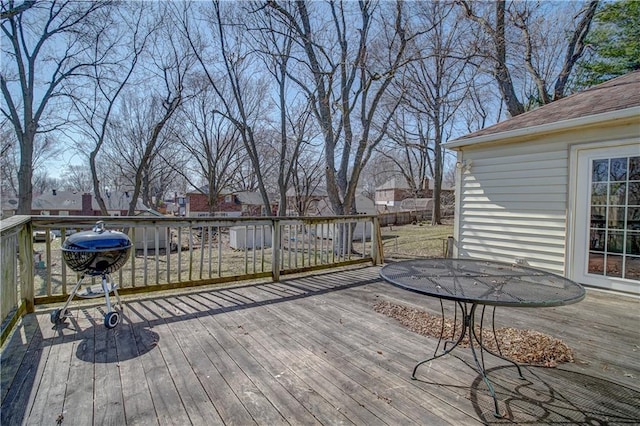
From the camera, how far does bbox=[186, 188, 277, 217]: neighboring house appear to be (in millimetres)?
29188

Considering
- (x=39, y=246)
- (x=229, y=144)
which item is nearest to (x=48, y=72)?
(x=229, y=144)

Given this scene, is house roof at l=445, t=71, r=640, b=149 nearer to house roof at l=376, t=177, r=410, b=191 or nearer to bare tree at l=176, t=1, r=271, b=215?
bare tree at l=176, t=1, r=271, b=215

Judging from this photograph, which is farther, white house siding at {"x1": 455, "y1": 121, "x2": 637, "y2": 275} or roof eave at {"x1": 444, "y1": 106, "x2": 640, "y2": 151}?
white house siding at {"x1": 455, "y1": 121, "x2": 637, "y2": 275}

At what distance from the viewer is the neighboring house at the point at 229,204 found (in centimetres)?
2919

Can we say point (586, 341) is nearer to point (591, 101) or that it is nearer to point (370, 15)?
point (591, 101)

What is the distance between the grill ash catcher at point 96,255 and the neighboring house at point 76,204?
30.1 m

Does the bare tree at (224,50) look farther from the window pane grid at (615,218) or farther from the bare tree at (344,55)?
the window pane grid at (615,218)

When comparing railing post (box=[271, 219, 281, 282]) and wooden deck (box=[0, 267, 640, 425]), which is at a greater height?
railing post (box=[271, 219, 281, 282])

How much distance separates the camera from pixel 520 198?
5055 millimetres

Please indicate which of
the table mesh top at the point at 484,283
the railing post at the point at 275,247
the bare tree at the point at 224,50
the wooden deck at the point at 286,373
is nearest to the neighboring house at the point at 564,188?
the wooden deck at the point at 286,373

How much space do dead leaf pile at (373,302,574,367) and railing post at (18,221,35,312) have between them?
3407 mm

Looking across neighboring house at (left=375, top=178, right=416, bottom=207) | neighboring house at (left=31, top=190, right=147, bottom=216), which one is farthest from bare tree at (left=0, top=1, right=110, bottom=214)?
neighboring house at (left=375, top=178, right=416, bottom=207)

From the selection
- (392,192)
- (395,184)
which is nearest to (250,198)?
(392,192)

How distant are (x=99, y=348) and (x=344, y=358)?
1877 mm
